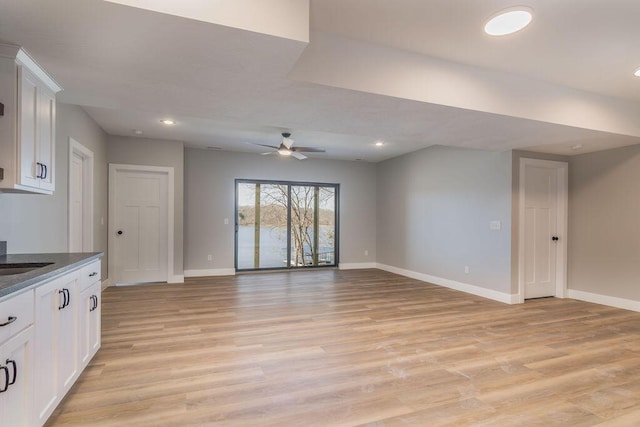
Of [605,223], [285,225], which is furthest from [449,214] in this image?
[285,225]

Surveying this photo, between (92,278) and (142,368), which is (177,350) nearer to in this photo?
(142,368)

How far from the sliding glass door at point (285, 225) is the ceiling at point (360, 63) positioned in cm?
380

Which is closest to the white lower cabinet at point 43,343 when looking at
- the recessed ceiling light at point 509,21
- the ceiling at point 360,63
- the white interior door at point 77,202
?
the ceiling at point 360,63

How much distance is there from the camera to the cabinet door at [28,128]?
1990 mm

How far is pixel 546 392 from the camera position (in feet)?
7.52

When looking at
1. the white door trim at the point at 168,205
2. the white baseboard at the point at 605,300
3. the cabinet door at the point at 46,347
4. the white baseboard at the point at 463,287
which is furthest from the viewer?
the white door trim at the point at 168,205

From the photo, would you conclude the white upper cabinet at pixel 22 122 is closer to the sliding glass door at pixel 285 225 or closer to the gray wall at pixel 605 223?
the sliding glass door at pixel 285 225

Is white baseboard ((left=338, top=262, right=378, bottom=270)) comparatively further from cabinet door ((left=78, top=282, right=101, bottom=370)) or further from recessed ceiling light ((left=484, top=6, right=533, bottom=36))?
recessed ceiling light ((left=484, top=6, right=533, bottom=36))

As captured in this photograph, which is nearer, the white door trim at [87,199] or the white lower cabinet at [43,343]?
the white lower cabinet at [43,343]

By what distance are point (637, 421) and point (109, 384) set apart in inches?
135

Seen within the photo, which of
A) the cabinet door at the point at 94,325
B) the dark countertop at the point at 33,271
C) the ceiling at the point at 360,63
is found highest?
the ceiling at the point at 360,63

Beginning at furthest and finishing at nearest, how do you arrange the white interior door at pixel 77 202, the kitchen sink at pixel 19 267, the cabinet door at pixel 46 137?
the white interior door at pixel 77 202
the cabinet door at pixel 46 137
the kitchen sink at pixel 19 267

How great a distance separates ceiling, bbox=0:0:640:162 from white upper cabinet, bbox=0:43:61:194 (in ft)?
0.37

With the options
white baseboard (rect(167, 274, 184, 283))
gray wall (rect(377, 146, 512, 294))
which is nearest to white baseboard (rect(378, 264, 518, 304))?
gray wall (rect(377, 146, 512, 294))
